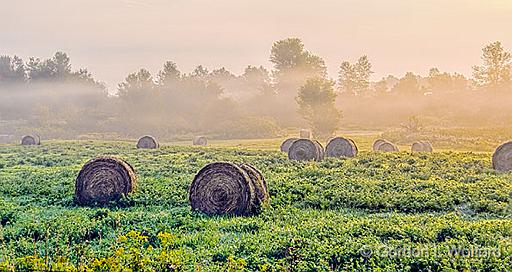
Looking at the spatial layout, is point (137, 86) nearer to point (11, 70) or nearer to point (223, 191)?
point (11, 70)

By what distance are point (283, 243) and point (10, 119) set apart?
78.3 metres

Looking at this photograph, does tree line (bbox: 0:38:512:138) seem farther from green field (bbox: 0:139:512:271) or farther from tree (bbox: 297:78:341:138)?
green field (bbox: 0:139:512:271)

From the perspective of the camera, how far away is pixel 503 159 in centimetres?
2469

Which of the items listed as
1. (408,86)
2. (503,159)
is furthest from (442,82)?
(503,159)

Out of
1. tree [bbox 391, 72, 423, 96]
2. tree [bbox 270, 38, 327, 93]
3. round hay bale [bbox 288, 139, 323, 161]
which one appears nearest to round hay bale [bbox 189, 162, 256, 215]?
round hay bale [bbox 288, 139, 323, 161]

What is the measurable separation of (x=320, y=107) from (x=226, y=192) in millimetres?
54332

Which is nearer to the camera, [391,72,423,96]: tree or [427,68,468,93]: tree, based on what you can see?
[391,72,423,96]: tree

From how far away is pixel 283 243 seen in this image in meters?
10.9

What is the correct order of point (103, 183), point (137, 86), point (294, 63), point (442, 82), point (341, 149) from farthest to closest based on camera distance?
point (442, 82)
point (294, 63)
point (137, 86)
point (341, 149)
point (103, 183)

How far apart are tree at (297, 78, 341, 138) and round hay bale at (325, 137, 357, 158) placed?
32.0 metres

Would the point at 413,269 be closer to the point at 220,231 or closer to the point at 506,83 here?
the point at 220,231

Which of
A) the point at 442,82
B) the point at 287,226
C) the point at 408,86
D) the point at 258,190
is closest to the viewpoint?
the point at 287,226

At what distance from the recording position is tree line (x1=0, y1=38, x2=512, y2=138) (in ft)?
236

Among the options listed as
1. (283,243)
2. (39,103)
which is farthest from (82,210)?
(39,103)
